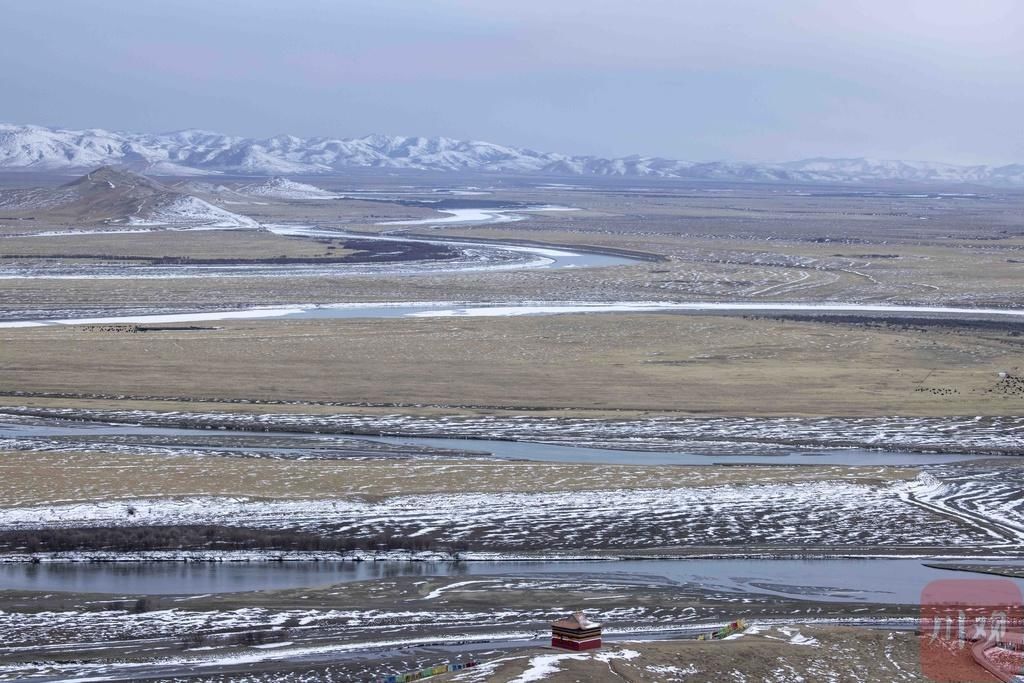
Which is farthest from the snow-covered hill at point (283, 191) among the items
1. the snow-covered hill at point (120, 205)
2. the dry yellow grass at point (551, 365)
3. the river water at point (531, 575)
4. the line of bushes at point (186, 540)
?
the river water at point (531, 575)

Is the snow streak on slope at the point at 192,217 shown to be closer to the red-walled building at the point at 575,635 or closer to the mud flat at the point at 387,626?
the mud flat at the point at 387,626

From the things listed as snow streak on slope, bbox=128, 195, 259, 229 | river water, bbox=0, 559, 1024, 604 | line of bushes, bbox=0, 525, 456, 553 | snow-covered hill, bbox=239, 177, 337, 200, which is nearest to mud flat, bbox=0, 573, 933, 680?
river water, bbox=0, 559, 1024, 604

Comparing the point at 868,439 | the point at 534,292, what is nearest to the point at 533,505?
the point at 868,439

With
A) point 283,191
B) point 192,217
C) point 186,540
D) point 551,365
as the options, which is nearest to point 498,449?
point 186,540

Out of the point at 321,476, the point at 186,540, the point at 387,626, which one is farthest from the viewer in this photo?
the point at 321,476

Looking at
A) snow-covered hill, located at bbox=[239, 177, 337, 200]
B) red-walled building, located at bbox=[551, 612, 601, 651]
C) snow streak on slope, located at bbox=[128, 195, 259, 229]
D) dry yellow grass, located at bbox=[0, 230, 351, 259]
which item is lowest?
red-walled building, located at bbox=[551, 612, 601, 651]

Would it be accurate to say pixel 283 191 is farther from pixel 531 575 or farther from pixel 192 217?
pixel 531 575

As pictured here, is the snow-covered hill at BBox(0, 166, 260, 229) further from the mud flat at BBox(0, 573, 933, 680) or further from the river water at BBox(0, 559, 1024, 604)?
the mud flat at BBox(0, 573, 933, 680)
